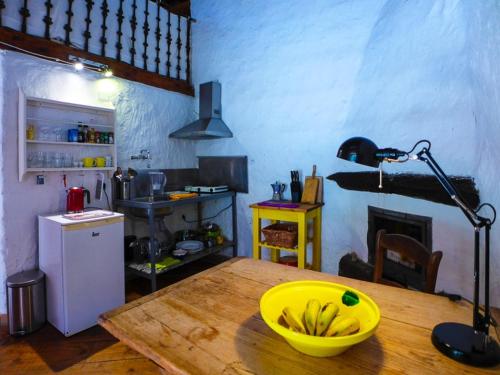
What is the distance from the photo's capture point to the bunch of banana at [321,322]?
705 millimetres

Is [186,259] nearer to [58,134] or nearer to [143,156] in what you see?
[143,156]

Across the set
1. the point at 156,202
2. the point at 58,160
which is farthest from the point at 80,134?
the point at 156,202

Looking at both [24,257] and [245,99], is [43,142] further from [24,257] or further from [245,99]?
[245,99]

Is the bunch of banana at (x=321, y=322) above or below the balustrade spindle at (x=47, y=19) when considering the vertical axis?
below

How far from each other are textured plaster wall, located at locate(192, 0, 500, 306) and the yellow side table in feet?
0.30

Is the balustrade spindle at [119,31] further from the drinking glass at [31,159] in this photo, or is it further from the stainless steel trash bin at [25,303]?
the stainless steel trash bin at [25,303]

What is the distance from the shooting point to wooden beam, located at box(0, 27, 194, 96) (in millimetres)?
2081

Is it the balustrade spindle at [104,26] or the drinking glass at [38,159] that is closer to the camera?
the drinking glass at [38,159]

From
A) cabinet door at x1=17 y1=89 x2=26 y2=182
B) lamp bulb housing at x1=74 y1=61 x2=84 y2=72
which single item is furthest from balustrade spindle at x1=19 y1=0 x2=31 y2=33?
cabinet door at x1=17 y1=89 x2=26 y2=182

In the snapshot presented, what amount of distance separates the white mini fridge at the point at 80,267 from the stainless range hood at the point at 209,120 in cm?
124

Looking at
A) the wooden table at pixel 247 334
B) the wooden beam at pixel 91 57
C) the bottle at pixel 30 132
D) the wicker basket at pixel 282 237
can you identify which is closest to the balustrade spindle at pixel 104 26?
the wooden beam at pixel 91 57

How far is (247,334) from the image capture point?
78cm

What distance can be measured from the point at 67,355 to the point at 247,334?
1.61 metres

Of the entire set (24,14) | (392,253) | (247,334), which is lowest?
(392,253)
